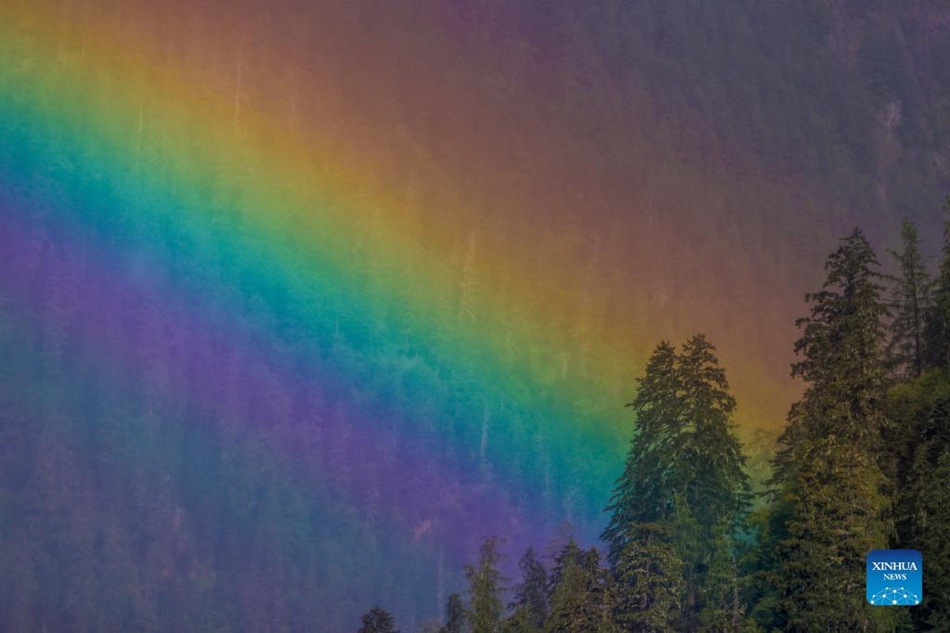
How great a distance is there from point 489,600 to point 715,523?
1413 cm

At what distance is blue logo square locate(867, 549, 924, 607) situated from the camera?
169 ft

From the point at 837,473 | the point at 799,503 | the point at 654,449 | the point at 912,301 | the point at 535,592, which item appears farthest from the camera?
the point at 535,592

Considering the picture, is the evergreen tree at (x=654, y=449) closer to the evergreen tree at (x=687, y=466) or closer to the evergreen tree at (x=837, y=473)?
the evergreen tree at (x=687, y=466)

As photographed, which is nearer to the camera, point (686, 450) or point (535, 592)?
point (686, 450)

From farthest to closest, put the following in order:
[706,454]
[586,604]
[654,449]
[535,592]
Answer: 1. [535,592]
2. [654,449]
3. [706,454]
4. [586,604]

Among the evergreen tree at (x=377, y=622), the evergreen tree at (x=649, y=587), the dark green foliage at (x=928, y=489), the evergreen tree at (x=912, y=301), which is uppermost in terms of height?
the evergreen tree at (x=912, y=301)

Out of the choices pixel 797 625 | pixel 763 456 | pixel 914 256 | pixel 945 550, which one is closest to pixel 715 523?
pixel 797 625

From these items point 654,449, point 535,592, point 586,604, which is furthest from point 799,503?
point 535,592

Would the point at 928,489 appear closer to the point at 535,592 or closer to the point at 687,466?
the point at 687,466

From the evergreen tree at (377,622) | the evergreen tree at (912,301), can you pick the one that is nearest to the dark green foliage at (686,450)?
the evergreen tree at (912,301)

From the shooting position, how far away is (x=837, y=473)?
57344 mm

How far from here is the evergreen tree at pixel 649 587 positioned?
200ft

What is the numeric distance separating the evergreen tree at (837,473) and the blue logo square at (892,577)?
6.56ft

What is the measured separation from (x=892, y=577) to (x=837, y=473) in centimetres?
612
